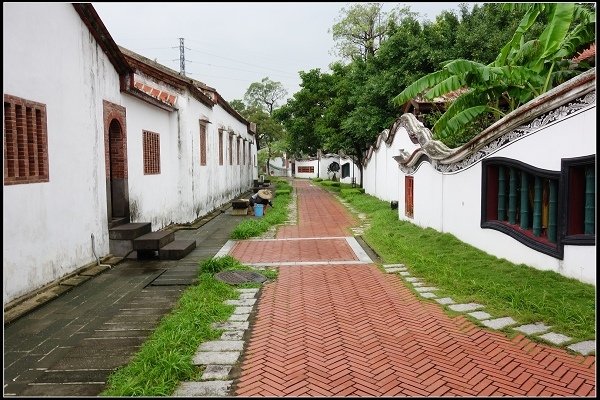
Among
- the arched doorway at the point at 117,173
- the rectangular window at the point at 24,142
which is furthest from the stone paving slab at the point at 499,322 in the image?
the arched doorway at the point at 117,173

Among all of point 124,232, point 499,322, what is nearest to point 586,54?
point 499,322

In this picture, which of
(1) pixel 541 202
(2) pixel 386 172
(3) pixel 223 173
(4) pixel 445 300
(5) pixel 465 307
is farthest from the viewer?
(3) pixel 223 173

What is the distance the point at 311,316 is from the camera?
19.0 feet

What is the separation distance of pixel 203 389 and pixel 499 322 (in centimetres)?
341

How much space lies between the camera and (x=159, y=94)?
13.5 m

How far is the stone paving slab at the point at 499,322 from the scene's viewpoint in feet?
17.3

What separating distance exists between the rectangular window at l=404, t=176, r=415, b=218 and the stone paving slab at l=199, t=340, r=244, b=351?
30.7 feet

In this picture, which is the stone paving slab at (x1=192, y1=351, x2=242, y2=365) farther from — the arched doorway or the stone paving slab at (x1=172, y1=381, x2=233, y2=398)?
the arched doorway

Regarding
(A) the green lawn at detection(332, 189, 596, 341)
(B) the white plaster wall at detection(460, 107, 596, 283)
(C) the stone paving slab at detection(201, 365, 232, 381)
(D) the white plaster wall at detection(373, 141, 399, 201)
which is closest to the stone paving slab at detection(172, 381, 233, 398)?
(C) the stone paving slab at detection(201, 365, 232, 381)

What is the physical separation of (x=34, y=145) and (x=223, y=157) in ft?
49.3

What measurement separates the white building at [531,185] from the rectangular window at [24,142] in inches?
286

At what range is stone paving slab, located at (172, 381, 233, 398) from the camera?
3.84m

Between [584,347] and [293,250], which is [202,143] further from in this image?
[584,347]

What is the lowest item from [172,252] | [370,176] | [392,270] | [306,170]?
[392,270]
